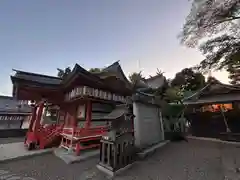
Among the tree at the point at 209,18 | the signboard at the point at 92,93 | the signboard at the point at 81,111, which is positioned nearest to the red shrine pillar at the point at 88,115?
the signboard at the point at 81,111

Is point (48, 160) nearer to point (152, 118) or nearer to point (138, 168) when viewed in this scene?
point (138, 168)

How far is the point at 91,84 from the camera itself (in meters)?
7.41

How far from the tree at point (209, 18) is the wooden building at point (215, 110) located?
8.00 meters

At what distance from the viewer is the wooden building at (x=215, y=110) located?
36.4 ft

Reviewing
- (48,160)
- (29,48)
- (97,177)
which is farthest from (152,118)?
(29,48)

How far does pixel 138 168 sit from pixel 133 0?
32.1 ft

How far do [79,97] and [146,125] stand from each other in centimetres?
400

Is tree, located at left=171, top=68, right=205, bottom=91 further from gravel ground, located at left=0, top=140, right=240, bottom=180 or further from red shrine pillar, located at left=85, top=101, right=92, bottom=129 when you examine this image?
gravel ground, located at left=0, top=140, right=240, bottom=180

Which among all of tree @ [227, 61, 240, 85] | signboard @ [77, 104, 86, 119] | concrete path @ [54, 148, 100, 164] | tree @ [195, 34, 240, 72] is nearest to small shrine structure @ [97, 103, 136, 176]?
concrete path @ [54, 148, 100, 164]

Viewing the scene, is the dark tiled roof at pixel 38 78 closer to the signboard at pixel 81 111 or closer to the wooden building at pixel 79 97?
the wooden building at pixel 79 97

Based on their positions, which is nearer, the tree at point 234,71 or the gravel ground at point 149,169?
the gravel ground at point 149,169

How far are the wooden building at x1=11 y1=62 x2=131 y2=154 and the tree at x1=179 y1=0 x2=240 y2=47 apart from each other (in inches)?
181

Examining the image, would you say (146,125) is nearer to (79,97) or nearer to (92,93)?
(92,93)

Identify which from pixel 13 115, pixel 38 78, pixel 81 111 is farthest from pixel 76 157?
pixel 13 115
